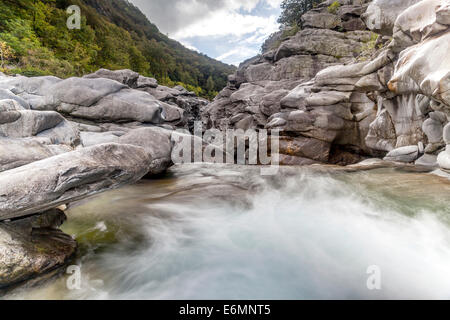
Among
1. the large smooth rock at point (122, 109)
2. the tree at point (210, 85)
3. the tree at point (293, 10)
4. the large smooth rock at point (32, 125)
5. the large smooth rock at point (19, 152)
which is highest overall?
the tree at point (293, 10)

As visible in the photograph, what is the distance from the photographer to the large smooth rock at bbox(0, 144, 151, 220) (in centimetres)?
242

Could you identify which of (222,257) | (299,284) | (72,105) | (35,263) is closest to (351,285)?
(299,284)

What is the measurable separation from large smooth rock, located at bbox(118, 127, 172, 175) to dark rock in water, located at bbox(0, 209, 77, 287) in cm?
388

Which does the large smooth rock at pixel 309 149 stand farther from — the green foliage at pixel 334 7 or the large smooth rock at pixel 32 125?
the green foliage at pixel 334 7

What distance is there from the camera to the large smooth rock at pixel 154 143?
7.14 meters

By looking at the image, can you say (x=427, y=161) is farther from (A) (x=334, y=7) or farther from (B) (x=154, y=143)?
(A) (x=334, y=7)

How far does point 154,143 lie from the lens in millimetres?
7426

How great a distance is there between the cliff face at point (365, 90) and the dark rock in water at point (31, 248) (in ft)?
23.6

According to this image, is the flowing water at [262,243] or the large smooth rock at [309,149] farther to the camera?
the large smooth rock at [309,149]

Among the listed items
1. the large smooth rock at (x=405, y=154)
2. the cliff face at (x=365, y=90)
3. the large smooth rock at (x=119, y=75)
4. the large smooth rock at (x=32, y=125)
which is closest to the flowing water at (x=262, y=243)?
the large smooth rock at (x=32, y=125)

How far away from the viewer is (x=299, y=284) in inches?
114

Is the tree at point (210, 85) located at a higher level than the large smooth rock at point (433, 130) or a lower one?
higher

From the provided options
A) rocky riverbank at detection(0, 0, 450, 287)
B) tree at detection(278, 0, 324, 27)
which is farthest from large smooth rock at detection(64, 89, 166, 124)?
tree at detection(278, 0, 324, 27)

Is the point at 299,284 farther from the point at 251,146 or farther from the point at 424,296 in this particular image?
the point at 251,146
